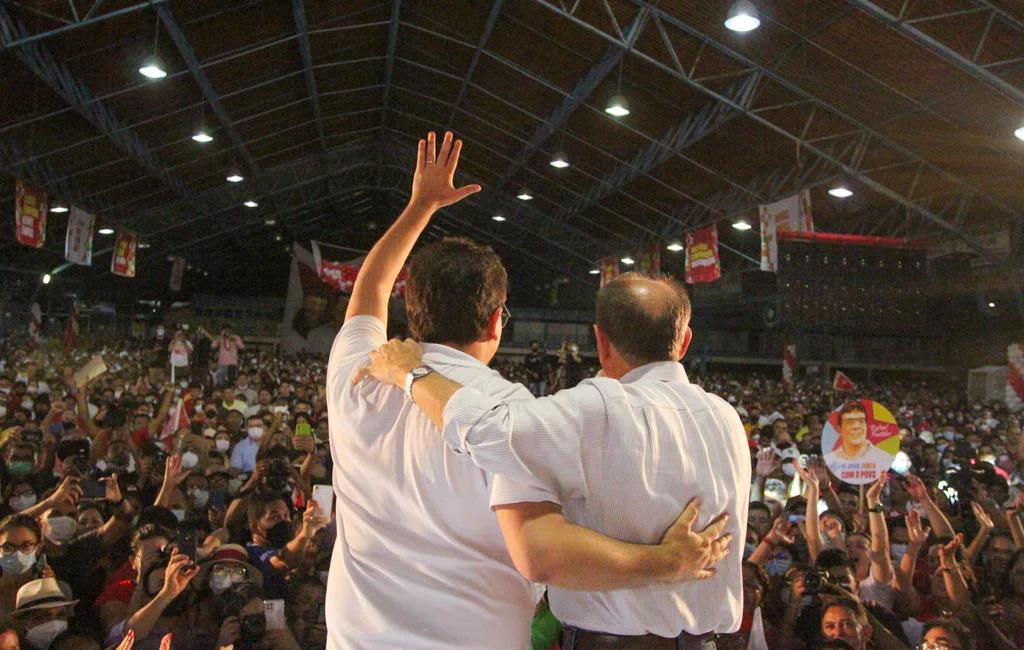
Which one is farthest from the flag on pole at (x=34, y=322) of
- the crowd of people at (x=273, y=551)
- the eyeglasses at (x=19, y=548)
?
the eyeglasses at (x=19, y=548)

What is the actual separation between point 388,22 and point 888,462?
42.3 ft

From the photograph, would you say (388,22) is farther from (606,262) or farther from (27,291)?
(27,291)

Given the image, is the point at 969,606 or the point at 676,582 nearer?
the point at 676,582

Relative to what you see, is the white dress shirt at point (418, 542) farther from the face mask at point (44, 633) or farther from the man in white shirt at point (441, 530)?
the face mask at point (44, 633)

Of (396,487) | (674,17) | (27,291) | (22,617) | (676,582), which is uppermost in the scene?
(674,17)

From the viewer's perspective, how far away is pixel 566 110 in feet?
59.8

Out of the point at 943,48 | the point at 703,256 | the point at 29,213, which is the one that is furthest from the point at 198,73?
the point at 943,48

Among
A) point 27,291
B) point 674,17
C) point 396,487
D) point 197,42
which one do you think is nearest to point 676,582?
point 396,487

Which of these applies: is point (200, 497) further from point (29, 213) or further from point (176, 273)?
point (176, 273)

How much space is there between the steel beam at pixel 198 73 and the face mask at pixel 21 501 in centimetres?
909

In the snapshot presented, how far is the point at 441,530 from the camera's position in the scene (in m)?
1.83

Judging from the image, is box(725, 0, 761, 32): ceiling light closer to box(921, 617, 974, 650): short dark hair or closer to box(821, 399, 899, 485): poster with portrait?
box(821, 399, 899, 485): poster with portrait

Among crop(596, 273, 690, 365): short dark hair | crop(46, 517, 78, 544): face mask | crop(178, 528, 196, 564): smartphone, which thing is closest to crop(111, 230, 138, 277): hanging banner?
crop(46, 517, 78, 544): face mask

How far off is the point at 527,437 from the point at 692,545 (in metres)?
0.42
